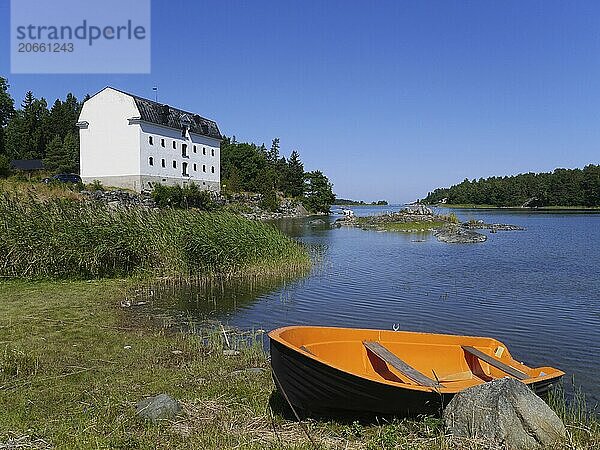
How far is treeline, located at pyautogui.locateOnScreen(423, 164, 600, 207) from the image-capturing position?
13762cm

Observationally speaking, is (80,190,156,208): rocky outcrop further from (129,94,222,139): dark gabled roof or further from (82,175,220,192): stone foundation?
(129,94,222,139): dark gabled roof

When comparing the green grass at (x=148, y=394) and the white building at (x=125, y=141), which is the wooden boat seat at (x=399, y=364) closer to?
the green grass at (x=148, y=394)

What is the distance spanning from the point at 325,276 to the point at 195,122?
54178mm

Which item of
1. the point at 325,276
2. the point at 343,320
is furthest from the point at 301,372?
the point at 325,276

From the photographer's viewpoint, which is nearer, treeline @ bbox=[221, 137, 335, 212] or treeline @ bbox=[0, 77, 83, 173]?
treeline @ bbox=[0, 77, 83, 173]

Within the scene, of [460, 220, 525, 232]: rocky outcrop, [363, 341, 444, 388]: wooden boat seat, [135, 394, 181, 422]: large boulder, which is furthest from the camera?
[460, 220, 525, 232]: rocky outcrop

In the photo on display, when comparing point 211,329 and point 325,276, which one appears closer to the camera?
point 211,329

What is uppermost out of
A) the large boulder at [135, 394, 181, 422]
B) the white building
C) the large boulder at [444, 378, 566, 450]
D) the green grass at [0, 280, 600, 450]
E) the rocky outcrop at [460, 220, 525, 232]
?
the white building

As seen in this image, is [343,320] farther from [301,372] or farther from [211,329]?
[301,372]

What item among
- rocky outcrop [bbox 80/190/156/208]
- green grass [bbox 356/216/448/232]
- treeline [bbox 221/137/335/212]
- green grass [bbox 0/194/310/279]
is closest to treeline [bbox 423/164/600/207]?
treeline [bbox 221/137/335/212]

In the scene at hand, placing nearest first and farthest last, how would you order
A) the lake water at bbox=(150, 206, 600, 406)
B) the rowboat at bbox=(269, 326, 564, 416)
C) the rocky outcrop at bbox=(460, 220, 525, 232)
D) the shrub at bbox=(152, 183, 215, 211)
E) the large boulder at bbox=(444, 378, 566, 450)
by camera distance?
the large boulder at bbox=(444, 378, 566, 450) → the rowboat at bbox=(269, 326, 564, 416) → the lake water at bbox=(150, 206, 600, 406) → the shrub at bbox=(152, 183, 215, 211) → the rocky outcrop at bbox=(460, 220, 525, 232)

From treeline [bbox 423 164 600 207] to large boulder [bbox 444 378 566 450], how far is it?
145 meters

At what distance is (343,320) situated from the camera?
50.4 feet

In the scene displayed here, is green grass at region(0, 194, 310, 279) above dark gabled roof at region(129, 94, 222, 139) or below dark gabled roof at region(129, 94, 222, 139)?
below
